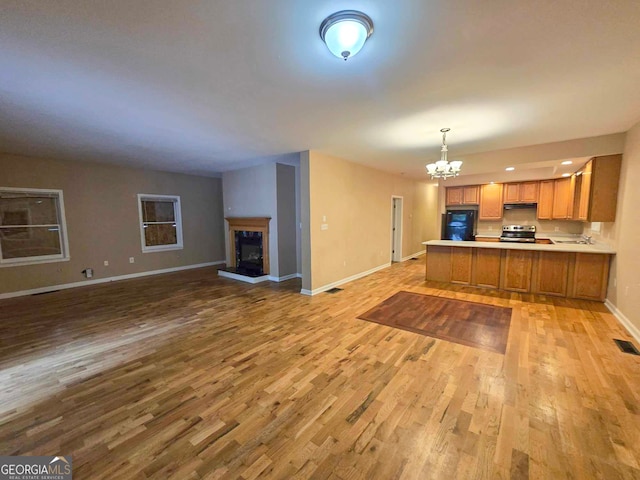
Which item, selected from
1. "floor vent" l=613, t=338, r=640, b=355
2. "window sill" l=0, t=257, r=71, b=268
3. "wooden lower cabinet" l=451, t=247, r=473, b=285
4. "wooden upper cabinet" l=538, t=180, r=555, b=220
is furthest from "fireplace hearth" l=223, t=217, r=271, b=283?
"wooden upper cabinet" l=538, t=180, r=555, b=220

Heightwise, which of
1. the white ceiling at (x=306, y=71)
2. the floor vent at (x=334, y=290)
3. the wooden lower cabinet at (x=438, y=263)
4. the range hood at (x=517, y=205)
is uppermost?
the white ceiling at (x=306, y=71)

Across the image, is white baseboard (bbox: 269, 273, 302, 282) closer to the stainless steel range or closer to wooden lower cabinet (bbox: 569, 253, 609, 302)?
wooden lower cabinet (bbox: 569, 253, 609, 302)

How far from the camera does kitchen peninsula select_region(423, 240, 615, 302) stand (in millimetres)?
4176

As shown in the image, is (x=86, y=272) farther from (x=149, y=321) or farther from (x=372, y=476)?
(x=372, y=476)

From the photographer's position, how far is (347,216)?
549 centimetres

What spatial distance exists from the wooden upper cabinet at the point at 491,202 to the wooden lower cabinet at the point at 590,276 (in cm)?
337

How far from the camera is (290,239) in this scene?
5973mm

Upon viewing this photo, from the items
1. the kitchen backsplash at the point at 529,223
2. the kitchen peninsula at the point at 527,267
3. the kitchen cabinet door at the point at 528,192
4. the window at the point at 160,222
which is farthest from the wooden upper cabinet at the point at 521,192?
the window at the point at 160,222

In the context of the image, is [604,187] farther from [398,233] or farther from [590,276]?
[398,233]

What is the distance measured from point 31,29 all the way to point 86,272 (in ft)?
18.1

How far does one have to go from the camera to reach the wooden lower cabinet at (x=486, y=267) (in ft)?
16.4

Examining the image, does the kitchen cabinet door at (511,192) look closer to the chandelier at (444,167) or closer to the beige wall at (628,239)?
the beige wall at (628,239)

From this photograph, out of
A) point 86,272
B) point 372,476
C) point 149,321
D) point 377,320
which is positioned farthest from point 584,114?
point 86,272

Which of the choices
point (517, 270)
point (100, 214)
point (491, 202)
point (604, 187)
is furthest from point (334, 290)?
point (491, 202)
